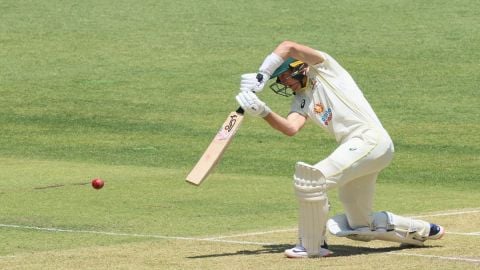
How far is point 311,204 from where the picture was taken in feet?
30.9

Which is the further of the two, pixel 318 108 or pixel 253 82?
pixel 318 108

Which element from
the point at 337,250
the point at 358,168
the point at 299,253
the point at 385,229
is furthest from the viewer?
the point at 337,250

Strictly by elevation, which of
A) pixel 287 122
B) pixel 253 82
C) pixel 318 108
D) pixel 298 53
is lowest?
pixel 287 122

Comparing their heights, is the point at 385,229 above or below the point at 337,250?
above

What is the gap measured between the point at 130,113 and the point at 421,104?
15.3 ft

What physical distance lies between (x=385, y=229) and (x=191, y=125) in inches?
356

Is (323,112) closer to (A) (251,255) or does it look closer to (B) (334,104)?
(B) (334,104)

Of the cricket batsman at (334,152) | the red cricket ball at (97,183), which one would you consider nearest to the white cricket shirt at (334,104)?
the cricket batsman at (334,152)

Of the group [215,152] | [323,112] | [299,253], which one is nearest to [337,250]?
[299,253]

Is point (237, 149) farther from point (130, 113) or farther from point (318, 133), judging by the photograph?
point (130, 113)

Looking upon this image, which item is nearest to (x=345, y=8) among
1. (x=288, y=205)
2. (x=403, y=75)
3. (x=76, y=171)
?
(x=403, y=75)

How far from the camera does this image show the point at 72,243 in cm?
1055

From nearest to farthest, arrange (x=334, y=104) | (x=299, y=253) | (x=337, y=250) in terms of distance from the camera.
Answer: (x=299, y=253), (x=334, y=104), (x=337, y=250)

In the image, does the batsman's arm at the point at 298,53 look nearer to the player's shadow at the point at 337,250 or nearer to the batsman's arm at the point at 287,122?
the batsman's arm at the point at 287,122
